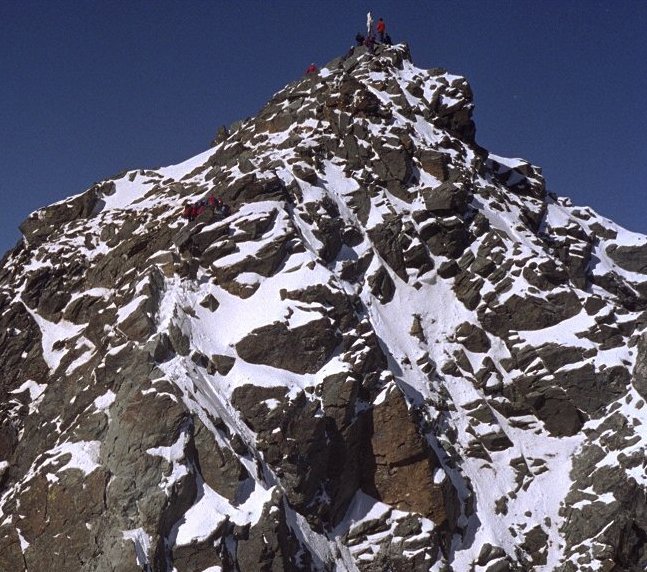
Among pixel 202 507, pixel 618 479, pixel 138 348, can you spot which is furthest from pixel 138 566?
pixel 618 479

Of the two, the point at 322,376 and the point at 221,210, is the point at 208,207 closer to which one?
the point at 221,210

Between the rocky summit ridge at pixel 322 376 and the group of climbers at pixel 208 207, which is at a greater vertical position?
the group of climbers at pixel 208 207

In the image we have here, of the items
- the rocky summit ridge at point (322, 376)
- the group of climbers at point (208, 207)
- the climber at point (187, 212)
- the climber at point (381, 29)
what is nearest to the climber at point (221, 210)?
the group of climbers at point (208, 207)

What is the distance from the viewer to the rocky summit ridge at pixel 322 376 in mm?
34406

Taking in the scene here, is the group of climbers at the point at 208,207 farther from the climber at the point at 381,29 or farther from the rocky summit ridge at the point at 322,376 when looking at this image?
the climber at the point at 381,29

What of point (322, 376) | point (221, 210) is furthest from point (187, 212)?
point (322, 376)

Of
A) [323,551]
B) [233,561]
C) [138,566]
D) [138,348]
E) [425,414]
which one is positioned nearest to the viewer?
[138,566]

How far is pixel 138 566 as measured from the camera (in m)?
30.6

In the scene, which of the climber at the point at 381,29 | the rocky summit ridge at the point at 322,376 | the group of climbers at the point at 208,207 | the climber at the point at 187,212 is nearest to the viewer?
the rocky summit ridge at the point at 322,376

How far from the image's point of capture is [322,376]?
40156 mm

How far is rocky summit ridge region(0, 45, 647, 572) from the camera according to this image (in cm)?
3441

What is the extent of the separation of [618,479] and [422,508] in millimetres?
11016

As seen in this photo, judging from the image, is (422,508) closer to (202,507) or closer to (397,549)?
(397,549)

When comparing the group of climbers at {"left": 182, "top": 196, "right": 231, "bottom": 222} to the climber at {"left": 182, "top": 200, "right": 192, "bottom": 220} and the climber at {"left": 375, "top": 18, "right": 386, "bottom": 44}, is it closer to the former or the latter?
the climber at {"left": 182, "top": 200, "right": 192, "bottom": 220}
